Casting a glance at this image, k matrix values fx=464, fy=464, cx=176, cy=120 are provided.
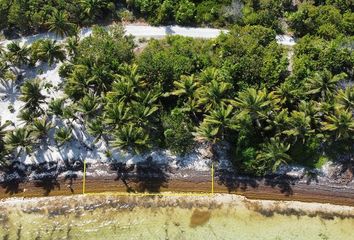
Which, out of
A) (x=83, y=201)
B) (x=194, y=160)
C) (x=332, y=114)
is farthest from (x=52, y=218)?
(x=332, y=114)

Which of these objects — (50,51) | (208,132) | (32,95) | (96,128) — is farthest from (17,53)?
(208,132)

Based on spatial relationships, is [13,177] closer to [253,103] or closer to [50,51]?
[50,51]

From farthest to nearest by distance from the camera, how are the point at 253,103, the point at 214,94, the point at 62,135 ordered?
the point at 62,135 → the point at 214,94 → the point at 253,103

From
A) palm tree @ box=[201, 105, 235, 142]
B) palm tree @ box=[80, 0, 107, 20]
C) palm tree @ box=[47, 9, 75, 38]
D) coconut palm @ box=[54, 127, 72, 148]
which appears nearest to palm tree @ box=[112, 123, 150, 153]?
coconut palm @ box=[54, 127, 72, 148]

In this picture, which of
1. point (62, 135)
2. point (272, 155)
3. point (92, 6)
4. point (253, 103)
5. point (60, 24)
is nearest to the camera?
point (253, 103)

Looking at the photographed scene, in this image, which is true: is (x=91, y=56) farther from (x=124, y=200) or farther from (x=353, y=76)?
(x=353, y=76)

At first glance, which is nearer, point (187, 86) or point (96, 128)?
point (96, 128)
